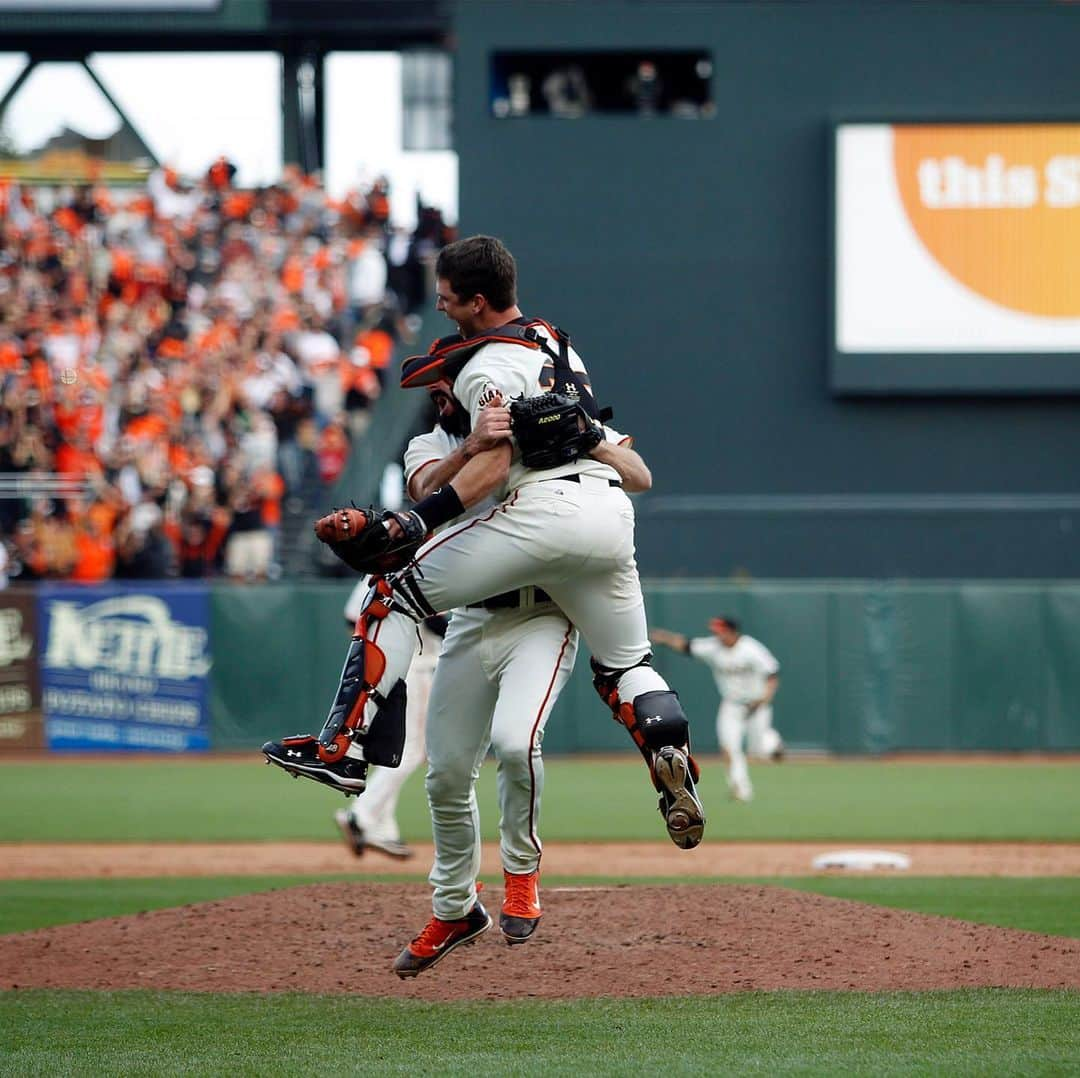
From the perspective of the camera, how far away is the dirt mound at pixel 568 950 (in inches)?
241

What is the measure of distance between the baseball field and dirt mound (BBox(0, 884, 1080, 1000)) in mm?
18

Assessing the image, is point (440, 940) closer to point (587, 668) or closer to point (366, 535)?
point (366, 535)

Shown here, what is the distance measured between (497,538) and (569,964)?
193cm

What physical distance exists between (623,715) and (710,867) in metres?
5.53

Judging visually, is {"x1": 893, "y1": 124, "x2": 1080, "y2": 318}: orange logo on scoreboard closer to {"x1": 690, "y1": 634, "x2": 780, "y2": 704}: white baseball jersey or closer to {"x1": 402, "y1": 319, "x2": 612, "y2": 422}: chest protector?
{"x1": 690, "y1": 634, "x2": 780, "y2": 704}: white baseball jersey

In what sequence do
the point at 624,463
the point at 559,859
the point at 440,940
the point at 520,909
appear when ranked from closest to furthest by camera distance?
the point at 624,463
the point at 520,909
the point at 440,940
the point at 559,859

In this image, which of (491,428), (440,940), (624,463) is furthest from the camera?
(440,940)

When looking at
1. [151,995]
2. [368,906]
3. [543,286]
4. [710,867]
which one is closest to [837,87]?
[543,286]

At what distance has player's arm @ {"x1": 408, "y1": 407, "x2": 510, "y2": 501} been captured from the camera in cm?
522

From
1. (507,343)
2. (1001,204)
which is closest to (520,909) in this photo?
(507,343)

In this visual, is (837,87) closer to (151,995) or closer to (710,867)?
(710,867)

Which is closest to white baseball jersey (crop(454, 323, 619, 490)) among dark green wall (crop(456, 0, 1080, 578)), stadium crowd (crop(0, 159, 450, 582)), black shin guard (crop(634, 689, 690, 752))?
black shin guard (crop(634, 689, 690, 752))

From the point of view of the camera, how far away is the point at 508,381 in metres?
5.38

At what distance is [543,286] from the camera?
67.3ft
